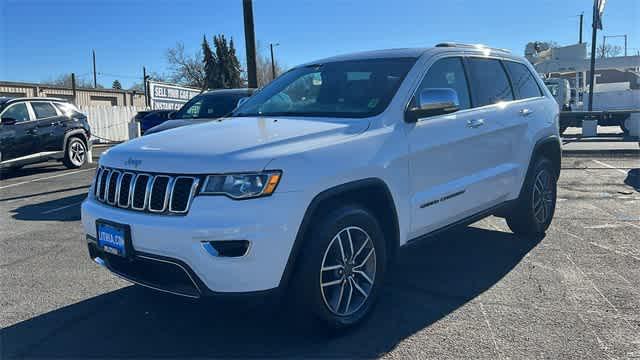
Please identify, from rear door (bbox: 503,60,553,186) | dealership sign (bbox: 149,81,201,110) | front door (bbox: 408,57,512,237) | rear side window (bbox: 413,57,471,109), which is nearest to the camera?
front door (bbox: 408,57,512,237)

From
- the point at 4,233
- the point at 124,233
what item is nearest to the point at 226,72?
the point at 4,233

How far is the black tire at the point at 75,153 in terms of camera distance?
1323 cm

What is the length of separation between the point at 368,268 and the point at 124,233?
62.6 inches

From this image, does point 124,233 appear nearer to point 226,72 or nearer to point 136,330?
point 136,330

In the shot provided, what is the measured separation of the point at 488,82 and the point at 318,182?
8.58 ft

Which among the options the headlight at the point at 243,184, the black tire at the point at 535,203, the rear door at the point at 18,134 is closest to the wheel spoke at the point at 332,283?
the headlight at the point at 243,184

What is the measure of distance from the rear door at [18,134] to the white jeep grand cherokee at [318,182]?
8.86 metres

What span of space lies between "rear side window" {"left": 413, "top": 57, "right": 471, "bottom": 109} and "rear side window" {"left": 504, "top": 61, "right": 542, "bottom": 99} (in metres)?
1.01

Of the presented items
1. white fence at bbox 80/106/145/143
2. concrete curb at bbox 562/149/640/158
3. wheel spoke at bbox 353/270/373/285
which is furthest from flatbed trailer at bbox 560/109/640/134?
white fence at bbox 80/106/145/143

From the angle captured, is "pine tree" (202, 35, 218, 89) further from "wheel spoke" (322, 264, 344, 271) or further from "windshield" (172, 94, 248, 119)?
"wheel spoke" (322, 264, 344, 271)

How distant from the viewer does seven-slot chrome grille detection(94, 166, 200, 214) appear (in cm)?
312

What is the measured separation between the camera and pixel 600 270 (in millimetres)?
4840

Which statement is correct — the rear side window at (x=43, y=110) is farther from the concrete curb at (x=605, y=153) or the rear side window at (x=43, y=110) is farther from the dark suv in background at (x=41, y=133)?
the concrete curb at (x=605, y=153)

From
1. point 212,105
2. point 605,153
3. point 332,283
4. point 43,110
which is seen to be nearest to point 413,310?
point 332,283
